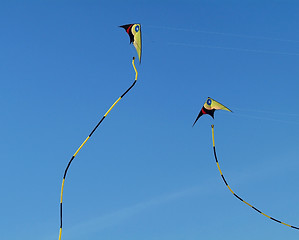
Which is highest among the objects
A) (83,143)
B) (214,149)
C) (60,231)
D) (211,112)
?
(211,112)

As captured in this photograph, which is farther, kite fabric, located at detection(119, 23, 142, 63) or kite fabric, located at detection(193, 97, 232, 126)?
kite fabric, located at detection(193, 97, 232, 126)

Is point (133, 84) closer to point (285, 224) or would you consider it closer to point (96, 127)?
point (96, 127)

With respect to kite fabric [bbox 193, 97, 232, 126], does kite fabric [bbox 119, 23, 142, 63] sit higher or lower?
higher

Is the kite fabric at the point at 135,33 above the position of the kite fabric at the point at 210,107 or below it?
above

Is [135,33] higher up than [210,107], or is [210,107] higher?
[135,33]

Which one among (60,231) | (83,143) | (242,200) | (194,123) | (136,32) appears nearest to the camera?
(60,231)

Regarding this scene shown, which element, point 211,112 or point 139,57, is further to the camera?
point 211,112

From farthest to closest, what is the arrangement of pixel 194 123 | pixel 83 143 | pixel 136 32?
pixel 194 123 < pixel 136 32 < pixel 83 143

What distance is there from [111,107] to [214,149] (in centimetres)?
1106

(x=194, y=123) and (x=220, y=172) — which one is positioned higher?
(x=194, y=123)

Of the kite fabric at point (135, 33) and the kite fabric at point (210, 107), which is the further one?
the kite fabric at point (210, 107)

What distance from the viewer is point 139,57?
32562 mm

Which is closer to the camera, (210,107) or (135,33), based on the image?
(135,33)

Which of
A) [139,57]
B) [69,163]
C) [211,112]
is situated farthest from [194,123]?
[69,163]
